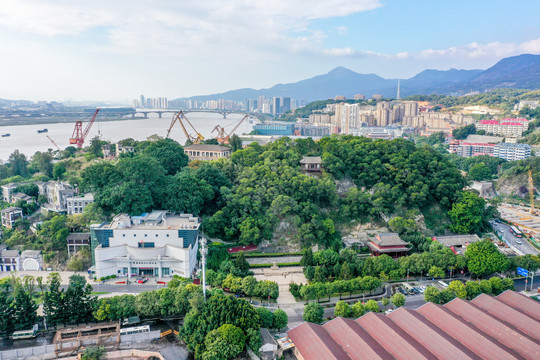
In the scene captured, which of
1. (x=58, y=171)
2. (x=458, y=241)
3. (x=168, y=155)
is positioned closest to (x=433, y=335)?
(x=458, y=241)

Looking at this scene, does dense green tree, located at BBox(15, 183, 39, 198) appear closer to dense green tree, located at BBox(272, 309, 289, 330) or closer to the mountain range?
dense green tree, located at BBox(272, 309, 289, 330)

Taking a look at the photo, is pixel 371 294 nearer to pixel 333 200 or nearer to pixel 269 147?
pixel 333 200

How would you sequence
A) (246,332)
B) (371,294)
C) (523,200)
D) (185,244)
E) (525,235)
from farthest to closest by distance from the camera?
1. (523,200)
2. (525,235)
3. (185,244)
4. (371,294)
5. (246,332)

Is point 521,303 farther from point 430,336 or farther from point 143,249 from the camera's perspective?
point 143,249

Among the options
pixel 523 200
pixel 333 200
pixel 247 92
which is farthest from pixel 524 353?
pixel 247 92

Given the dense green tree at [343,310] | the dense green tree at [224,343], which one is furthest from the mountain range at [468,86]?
the dense green tree at [224,343]
